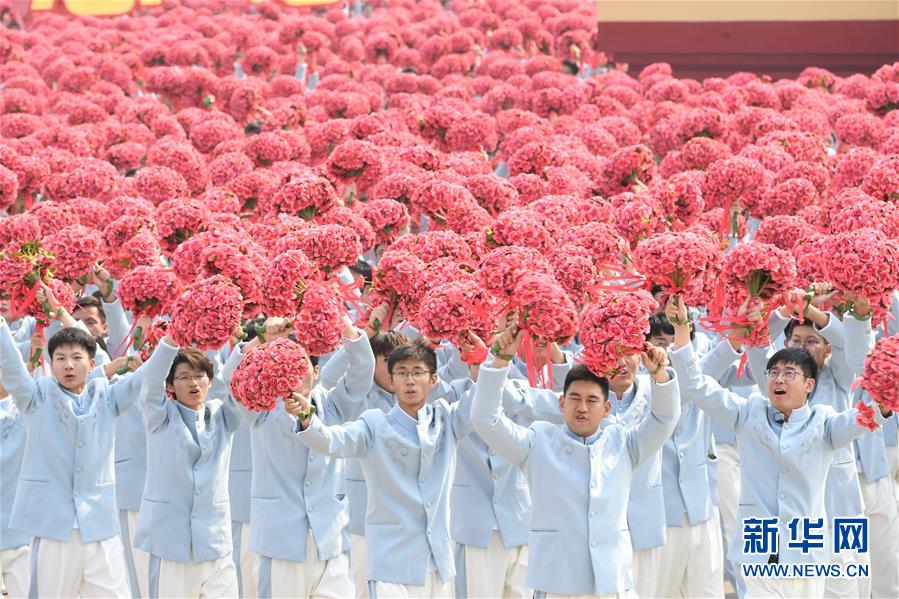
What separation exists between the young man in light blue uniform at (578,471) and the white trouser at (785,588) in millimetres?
960

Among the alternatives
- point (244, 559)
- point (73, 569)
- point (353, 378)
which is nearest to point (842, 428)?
point (353, 378)

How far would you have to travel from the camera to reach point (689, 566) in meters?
7.95

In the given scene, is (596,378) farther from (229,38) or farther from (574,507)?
(229,38)

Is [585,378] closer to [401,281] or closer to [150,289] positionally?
[401,281]

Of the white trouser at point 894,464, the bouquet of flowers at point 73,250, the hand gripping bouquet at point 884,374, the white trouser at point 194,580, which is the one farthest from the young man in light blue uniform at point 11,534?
the white trouser at point 894,464

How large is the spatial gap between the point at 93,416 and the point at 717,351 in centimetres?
349

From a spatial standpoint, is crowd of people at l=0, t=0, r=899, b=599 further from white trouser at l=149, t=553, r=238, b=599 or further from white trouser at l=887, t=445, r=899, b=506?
white trouser at l=887, t=445, r=899, b=506

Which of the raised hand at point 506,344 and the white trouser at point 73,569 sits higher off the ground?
the raised hand at point 506,344

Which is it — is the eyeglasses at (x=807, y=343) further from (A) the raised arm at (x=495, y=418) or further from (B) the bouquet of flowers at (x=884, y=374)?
(A) the raised arm at (x=495, y=418)

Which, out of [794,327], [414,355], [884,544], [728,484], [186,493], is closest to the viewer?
[414,355]

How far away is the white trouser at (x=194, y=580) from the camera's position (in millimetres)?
7516

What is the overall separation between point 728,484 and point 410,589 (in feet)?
9.72

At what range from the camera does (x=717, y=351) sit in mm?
7828

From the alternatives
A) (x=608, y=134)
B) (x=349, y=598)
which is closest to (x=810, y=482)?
(x=349, y=598)
